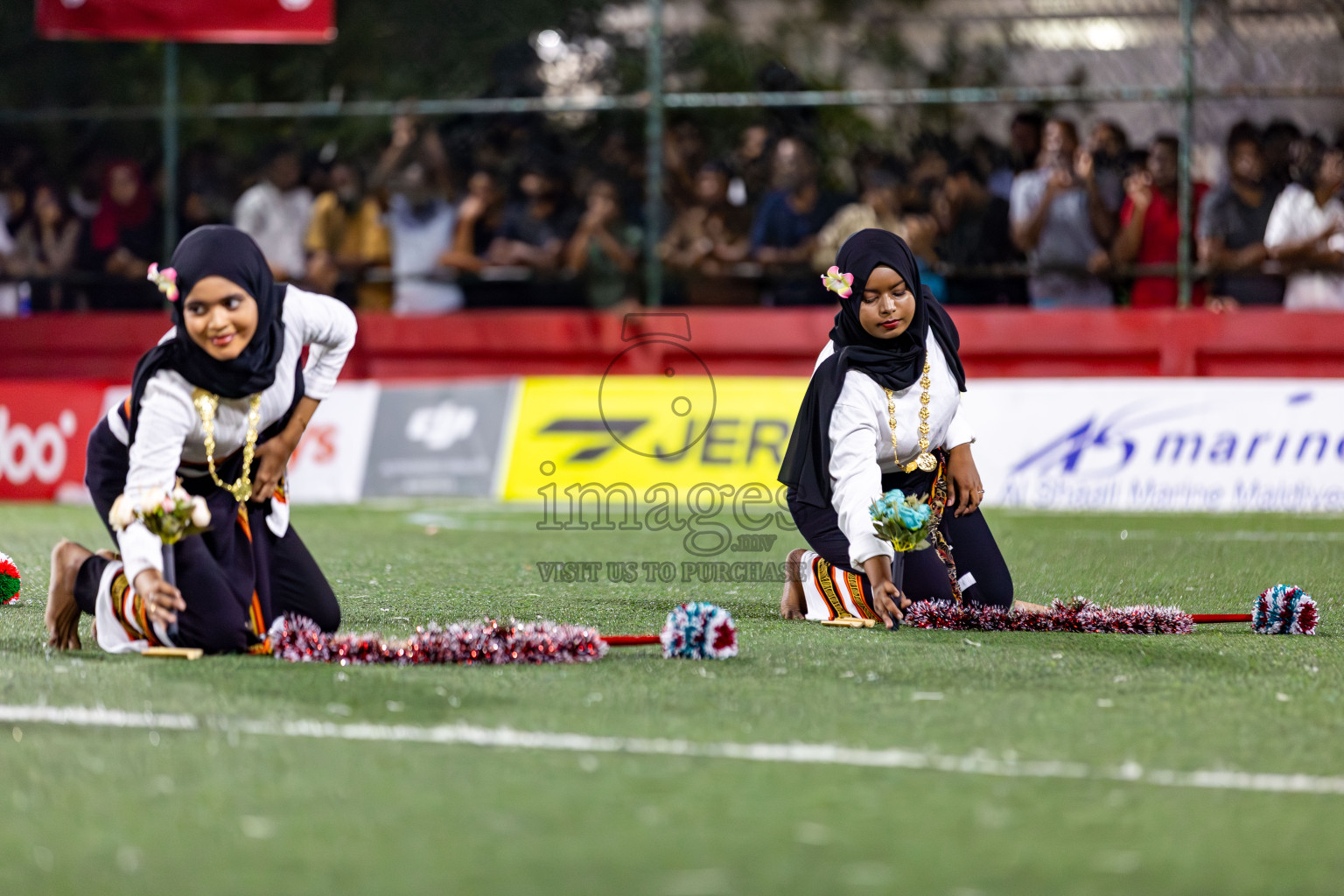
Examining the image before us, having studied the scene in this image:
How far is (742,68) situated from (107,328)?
5.87 m

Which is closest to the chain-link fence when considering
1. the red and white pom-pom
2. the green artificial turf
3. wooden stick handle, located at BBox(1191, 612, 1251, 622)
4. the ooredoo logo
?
the ooredoo logo

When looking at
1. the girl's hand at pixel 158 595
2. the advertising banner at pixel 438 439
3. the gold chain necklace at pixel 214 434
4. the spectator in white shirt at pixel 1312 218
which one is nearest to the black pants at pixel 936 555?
the gold chain necklace at pixel 214 434

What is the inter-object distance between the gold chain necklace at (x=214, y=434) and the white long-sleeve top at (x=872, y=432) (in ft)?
6.32

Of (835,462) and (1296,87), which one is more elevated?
(1296,87)

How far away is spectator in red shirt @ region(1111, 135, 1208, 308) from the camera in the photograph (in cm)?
1264

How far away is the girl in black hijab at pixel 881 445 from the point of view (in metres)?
5.82

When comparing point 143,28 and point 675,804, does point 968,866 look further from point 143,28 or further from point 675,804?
point 143,28

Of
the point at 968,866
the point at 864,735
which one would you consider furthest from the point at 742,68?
the point at 968,866

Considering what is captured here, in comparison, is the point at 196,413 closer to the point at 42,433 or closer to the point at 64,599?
the point at 64,599

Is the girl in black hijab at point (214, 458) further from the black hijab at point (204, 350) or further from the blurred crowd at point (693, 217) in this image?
the blurred crowd at point (693, 217)

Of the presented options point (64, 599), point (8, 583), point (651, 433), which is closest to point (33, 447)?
point (651, 433)

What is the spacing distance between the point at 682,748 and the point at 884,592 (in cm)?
181

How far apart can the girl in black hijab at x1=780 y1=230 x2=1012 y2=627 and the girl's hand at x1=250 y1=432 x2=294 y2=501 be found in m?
1.83

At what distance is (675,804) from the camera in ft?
10.8
